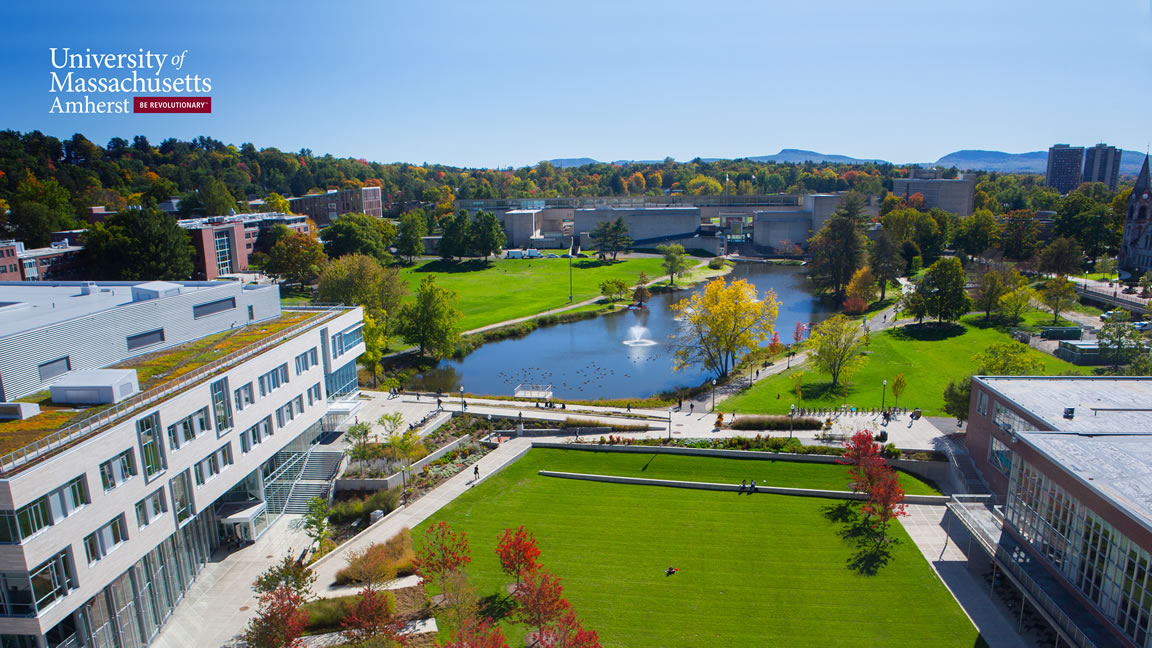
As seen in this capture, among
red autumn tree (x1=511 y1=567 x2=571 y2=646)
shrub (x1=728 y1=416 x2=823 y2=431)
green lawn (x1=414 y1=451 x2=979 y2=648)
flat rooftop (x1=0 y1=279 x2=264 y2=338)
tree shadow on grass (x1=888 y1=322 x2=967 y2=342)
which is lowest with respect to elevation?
green lawn (x1=414 y1=451 x2=979 y2=648)

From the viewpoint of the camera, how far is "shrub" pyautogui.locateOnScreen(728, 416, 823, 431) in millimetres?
35219

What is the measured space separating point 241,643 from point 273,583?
2.46m

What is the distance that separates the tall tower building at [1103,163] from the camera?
18412cm

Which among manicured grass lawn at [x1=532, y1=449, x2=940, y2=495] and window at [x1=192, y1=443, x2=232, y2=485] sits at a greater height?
window at [x1=192, y1=443, x2=232, y2=485]

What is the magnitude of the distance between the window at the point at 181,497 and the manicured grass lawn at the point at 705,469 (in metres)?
15.0

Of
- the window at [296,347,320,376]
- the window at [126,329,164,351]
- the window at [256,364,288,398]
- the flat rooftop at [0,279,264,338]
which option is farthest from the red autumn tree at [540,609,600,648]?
the window at [126,329,164,351]

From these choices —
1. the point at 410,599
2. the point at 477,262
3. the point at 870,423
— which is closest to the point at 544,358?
the point at 870,423

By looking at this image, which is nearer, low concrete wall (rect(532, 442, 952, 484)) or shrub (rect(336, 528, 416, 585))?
shrub (rect(336, 528, 416, 585))

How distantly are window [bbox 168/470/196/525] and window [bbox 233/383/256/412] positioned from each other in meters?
3.66

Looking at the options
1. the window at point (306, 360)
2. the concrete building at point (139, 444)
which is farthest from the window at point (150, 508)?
the window at point (306, 360)

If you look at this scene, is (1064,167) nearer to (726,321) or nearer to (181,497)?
(726,321)

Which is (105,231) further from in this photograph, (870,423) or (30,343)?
(870,423)

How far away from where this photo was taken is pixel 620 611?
842 inches

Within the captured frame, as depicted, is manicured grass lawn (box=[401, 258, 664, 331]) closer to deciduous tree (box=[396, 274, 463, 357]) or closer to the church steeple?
deciduous tree (box=[396, 274, 463, 357])
